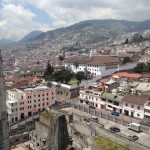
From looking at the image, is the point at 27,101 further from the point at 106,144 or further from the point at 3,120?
the point at 3,120

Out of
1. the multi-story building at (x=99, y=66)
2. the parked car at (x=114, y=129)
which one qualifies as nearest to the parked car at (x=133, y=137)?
the parked car at (x=114, y=129)

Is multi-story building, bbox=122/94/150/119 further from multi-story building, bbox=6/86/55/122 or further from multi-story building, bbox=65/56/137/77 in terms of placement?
multi-story building, bbox=65/56/137/77

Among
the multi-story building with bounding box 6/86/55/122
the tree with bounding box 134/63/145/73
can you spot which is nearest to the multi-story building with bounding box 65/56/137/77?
the tree with bounding box 134/63/145/73

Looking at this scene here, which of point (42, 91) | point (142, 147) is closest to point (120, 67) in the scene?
point (42, 91)

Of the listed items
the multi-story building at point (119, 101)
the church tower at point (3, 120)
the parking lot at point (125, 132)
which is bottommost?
the parking lot at point (125, 132)

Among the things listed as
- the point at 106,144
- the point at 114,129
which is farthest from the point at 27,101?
the point at 106,144

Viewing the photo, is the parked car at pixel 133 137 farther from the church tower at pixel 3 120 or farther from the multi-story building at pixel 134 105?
the church tower at pixel 3 120

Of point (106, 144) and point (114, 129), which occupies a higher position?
point (114, 129)
